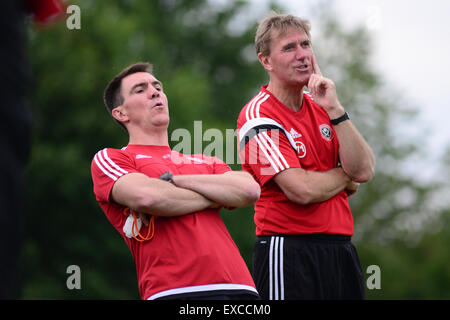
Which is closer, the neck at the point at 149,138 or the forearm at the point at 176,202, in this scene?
the forearm at the point at 176,202

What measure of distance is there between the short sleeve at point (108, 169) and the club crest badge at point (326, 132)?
4.72ft

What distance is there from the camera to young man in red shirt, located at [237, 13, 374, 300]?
4734 millimetres

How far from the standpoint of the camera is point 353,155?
15.8 ft

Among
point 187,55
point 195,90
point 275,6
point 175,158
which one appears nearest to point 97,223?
point 195,90

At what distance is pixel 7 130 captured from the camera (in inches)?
80.6

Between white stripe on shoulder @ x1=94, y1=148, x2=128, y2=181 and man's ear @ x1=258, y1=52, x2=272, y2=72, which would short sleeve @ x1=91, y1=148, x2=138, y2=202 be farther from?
man's ear @ x1=258, y1=52, x2=272, y2=72

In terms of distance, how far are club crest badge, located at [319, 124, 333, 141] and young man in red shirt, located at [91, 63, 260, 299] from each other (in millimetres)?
774

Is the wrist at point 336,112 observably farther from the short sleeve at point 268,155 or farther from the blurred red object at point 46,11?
the blurred red object at point 46,11

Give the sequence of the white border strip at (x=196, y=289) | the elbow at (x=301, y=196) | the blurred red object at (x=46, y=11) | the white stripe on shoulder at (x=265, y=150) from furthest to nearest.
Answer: the white stripe on shoulder at (x=265, y=150) → the elbow at (x=301, y=196) → the white border strip at (x=196, y=289) → the blurred red object at (x=46, y=11)

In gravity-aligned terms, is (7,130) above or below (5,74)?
below

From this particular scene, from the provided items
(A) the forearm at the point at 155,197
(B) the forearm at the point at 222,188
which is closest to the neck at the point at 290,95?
(B) the forearm at the point at 222,188

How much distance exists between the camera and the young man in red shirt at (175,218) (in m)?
4.20
